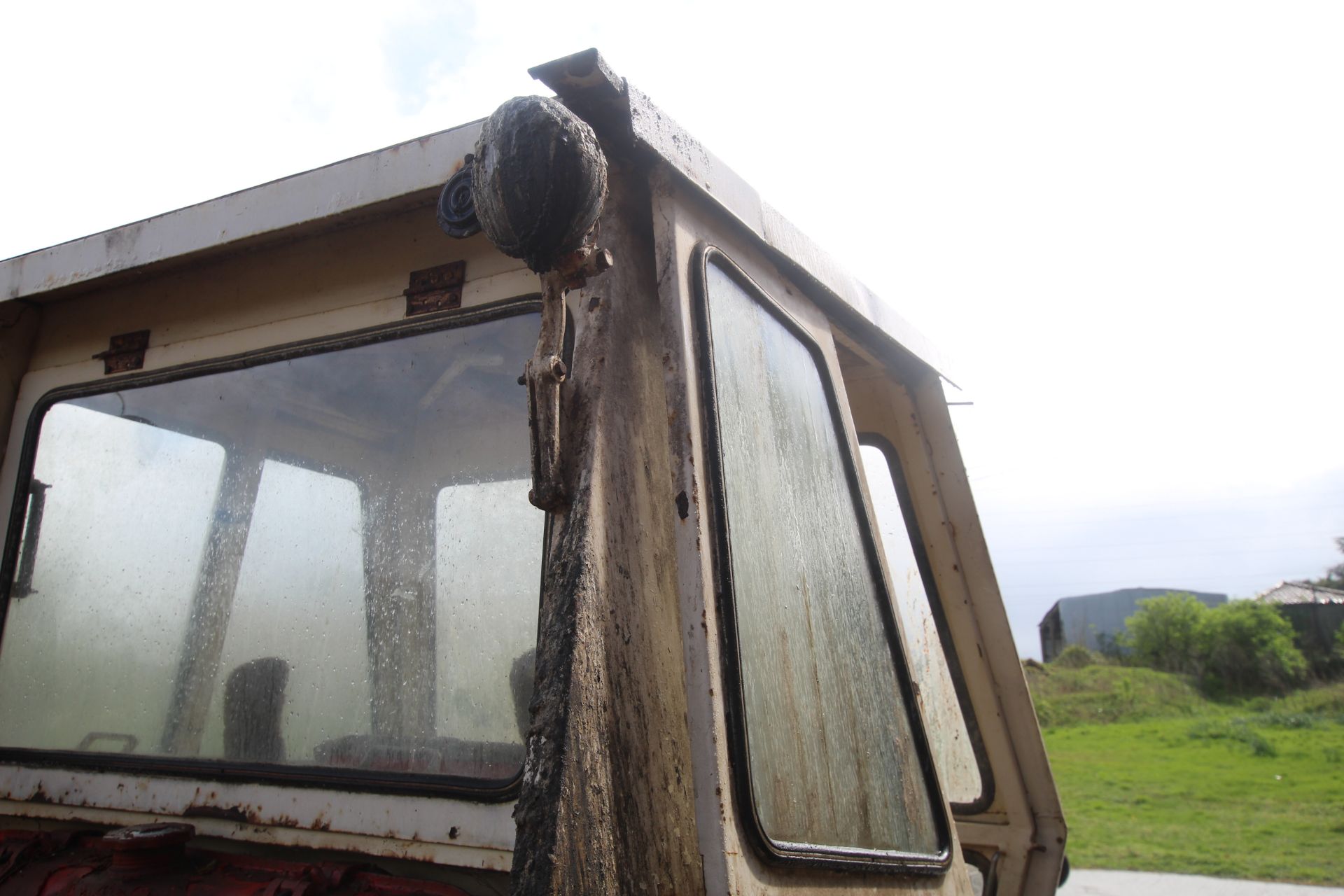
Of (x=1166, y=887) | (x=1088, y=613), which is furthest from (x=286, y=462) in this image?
Result: (x=1088, y=613)

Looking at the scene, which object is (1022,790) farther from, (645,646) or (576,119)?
(576,119)

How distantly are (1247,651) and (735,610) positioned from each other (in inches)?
977

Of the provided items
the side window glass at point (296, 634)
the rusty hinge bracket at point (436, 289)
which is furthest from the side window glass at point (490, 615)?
the rusty hinge bracket at point (436, 289)

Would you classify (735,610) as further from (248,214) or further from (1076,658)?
(1076,658)

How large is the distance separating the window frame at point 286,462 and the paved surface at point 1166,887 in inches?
251

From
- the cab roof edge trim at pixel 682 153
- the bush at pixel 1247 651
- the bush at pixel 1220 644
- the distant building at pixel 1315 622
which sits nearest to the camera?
the cab roof edge trim at pixel 682 153

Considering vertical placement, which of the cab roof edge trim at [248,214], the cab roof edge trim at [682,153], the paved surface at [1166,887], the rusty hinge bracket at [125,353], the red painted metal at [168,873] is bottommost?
the paved surface at [1166,887]

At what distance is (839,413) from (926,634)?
2.52 feet

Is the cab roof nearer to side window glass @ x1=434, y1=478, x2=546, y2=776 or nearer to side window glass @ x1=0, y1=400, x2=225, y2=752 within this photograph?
side window glass @ x1=0, y1=400, x2=225, y2=752

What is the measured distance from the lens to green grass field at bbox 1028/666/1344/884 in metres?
9.53

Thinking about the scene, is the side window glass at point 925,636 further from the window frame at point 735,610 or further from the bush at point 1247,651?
the bush at point 1247,651

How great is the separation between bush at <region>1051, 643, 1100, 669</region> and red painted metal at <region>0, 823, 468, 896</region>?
23354mm

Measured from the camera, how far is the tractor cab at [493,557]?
0.87 metres

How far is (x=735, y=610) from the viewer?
0.92 meters
